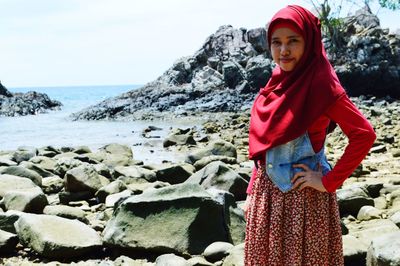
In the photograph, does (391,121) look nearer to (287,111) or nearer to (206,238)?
(206,238)

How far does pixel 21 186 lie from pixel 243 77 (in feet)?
87.9

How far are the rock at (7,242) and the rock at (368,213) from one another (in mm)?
3785

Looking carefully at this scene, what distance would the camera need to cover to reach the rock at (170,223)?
4988mm

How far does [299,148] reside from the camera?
258 cm

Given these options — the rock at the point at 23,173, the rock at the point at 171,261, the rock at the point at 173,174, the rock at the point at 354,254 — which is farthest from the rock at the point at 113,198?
the rock at the point at 354,254

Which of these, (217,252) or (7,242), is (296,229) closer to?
(217,252)

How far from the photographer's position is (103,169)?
949 cm

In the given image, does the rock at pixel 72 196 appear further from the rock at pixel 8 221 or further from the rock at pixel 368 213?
the rock at pixel 368 213

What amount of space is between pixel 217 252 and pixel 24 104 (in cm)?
4070

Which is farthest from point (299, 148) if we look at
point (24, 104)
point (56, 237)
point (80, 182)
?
point (24, 104)

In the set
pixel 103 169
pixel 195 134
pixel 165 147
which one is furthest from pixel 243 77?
pixel 103 169

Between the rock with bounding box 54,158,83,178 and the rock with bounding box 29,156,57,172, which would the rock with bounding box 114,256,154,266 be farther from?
the rock with bounding box 29,156,57,172

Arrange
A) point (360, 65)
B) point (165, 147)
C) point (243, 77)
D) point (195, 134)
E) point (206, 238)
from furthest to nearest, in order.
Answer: point (243, 77), point (360, 65), point (195, 134), point (165, 147), point (206, 238)

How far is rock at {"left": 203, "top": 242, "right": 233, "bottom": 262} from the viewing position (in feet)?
15.6
